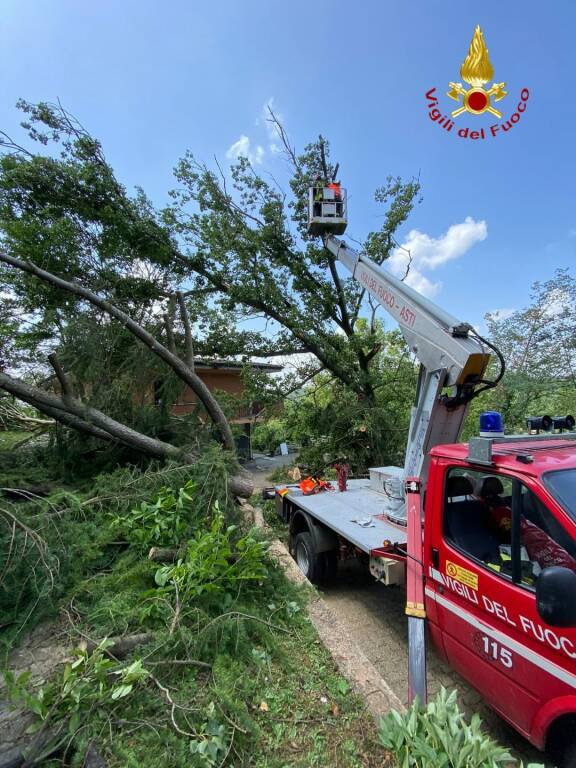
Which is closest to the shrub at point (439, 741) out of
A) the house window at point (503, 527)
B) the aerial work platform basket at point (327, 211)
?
the house window at point (503, 527)

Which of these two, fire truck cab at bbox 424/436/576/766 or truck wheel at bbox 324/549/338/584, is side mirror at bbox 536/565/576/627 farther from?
truck wheel at bbox 324/549/338/584

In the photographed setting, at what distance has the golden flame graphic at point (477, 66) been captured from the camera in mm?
4591

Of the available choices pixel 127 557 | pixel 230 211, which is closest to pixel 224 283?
pixel 230 211

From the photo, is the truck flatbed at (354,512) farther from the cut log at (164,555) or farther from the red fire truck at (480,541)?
the cut log at (164,555)

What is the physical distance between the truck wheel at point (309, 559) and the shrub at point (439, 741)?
2436mm

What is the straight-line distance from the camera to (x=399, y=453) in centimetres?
790

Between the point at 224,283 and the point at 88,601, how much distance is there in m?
8.12

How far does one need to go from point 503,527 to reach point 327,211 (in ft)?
18.2

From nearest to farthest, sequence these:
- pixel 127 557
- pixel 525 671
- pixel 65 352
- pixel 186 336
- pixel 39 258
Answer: pixel 525 671, pixel 127 557, pixel 65 352, pixel 186 336, pixel 39 258

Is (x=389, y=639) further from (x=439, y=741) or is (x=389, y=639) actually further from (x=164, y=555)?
(x=164, y=555)

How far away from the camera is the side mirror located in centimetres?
146

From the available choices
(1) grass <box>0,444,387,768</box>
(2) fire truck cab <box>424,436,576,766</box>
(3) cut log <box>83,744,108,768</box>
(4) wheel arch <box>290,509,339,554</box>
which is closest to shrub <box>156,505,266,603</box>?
(1) grass <box>0,444,387,768</box>

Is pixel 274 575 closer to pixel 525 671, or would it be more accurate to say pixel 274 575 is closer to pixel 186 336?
pixel 525 671

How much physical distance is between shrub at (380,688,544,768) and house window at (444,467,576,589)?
0.74 meters
